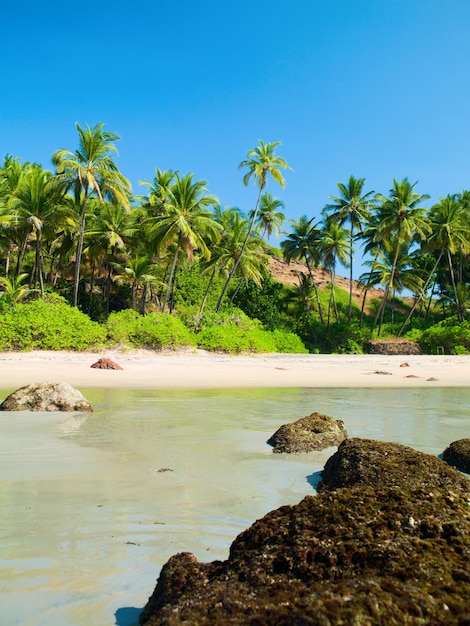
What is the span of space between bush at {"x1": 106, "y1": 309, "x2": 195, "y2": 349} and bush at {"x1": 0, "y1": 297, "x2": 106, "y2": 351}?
2.43ft

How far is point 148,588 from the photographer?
2.60 meters

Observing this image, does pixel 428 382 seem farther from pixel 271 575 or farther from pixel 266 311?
pixel 266 311

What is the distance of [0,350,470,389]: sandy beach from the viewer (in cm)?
1455

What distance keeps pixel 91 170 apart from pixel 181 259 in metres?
7.90

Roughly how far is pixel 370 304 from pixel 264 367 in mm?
31798

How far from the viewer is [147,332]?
75.0 ft

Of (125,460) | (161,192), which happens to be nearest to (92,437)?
(125,460)

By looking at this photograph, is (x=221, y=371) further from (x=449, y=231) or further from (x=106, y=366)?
(x=449, y=231)

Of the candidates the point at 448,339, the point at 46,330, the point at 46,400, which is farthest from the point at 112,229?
the point at 448,339

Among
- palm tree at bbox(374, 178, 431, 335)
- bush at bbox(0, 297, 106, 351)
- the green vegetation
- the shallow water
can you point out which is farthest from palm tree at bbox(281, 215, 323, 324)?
the shallow water

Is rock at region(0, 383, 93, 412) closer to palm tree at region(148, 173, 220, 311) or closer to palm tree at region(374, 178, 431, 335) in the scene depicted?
palm tree at region(148, 173, 220, 311)

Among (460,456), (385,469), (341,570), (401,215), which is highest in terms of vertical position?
(401,215)

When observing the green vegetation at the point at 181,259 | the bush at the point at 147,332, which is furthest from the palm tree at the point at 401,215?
the bush at the point at 147,332

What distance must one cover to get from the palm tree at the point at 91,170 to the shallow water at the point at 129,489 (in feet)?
59.0
